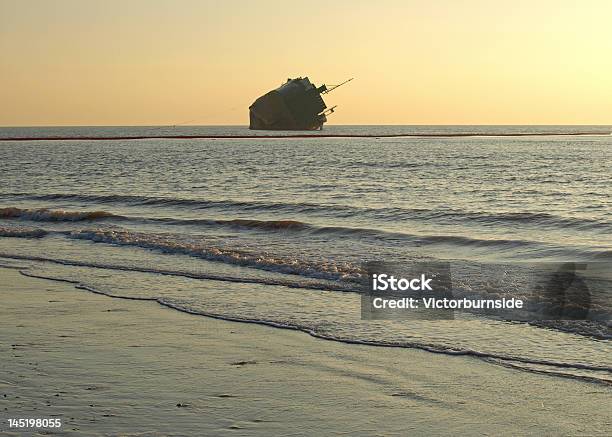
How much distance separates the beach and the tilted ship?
492 ft

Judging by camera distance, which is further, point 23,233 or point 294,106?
point 294,106

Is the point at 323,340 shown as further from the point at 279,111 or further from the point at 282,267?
the point at 279,111

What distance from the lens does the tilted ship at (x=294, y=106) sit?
160500 mm

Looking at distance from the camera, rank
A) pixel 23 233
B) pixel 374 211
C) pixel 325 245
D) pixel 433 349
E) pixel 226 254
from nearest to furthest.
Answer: pixel 433 349
pixel 226 254
pixel 325 245
pixel 23 233
pixel 374 211

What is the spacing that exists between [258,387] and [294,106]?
6160 inches

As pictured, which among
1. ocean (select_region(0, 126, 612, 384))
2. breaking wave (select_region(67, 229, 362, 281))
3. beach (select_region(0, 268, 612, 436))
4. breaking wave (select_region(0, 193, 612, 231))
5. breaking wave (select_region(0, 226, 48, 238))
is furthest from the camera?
breaking wave (select_region(0, 193, 612, 231))

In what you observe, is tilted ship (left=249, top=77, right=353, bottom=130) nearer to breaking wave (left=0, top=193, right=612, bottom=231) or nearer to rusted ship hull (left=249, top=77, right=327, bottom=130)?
rusted ship hull (left=249, top=77, right=327, bottom=130)

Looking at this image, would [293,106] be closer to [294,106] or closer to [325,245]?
[294,106]

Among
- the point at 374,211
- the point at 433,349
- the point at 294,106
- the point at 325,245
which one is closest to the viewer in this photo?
the point at 433,349

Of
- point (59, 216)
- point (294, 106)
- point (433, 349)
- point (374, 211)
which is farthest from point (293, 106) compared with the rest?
point (433, 349)

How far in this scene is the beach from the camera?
6.62m

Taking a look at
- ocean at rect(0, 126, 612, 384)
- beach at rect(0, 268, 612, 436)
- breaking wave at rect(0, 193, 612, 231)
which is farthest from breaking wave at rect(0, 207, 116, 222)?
beach at rect(0, 268, 612, 436)

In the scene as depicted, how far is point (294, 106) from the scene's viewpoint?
162375mm

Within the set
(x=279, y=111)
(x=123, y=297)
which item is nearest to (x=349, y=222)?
(x=123, y=297)
